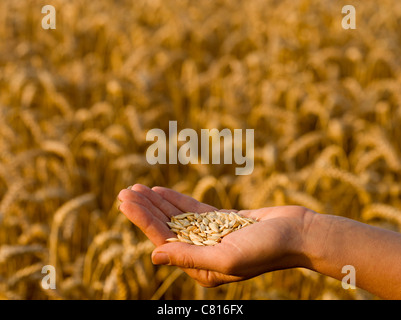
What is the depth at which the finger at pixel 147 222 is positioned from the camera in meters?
1.23

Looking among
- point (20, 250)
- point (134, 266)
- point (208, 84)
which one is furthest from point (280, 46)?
point (20, 250)

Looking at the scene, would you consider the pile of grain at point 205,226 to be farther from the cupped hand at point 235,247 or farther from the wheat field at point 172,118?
the wheat field at point 172,118

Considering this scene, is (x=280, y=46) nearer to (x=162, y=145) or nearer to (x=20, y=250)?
(x=162, y=145)

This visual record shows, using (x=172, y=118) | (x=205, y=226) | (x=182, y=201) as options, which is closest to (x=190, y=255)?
(x=205, y=226)

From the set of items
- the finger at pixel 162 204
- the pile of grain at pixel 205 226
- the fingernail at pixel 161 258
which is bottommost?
the fingernail at pixel 161 258

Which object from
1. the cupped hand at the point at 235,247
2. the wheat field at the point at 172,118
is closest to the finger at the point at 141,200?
the cupped hand at the point at 235,247

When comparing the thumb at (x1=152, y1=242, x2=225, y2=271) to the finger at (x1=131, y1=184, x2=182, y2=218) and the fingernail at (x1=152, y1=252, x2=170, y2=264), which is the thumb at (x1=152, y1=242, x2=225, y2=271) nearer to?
the fingernail at (x1=152, y1=252, x2=170, y2=264)

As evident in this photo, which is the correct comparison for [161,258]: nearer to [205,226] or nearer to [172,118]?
[205,226]

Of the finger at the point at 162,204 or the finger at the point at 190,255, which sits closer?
the finger at the point at 190,255

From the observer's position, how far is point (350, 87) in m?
2.50

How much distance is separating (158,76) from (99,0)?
1628mm

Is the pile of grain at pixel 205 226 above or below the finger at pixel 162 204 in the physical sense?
below

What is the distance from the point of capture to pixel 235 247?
116 cm

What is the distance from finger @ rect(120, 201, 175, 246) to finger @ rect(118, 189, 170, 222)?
29 mm
